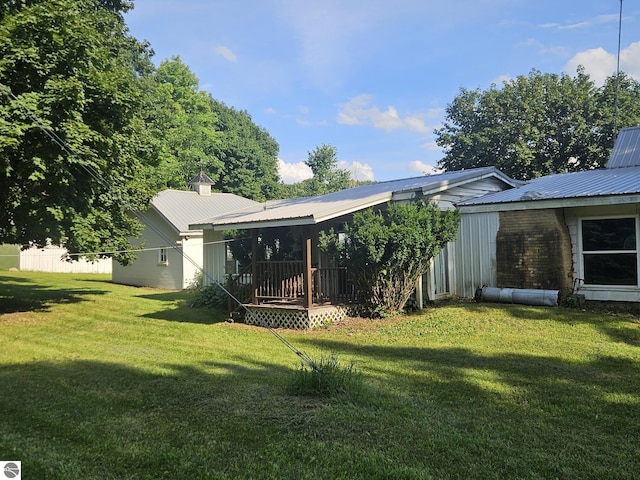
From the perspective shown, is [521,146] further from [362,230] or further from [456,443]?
[456,443]

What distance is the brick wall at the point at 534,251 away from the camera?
36.5 feet

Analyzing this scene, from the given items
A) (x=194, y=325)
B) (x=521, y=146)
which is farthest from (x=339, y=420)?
(x=521, y=146)

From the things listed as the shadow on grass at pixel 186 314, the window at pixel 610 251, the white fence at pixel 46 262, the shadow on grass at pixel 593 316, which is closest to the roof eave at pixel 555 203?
the window at pixel 610 251

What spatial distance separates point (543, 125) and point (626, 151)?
576 inches

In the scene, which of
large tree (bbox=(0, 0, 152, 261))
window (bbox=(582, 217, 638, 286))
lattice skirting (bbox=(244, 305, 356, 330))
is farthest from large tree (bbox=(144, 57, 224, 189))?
window (bbox=(582, 217, 638, 286))

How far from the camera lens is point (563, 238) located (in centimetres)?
1114

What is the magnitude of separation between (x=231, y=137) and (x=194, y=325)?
Answer: 36463 millimetres

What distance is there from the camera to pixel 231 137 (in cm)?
4584

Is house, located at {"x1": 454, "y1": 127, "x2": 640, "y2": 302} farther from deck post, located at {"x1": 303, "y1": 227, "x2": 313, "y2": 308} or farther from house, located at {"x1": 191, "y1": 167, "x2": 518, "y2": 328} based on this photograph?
deck post, located at {"x1": 303, "y1": 227, "x2": 313, "y2": 308}

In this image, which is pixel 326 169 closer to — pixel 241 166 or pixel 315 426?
pixel 241 166

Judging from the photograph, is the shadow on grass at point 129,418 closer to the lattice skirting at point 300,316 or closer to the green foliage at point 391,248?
the lattice skirting at point 300,316

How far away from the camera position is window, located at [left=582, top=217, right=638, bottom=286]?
34.7ft

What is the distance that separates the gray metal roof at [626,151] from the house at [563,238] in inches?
122
